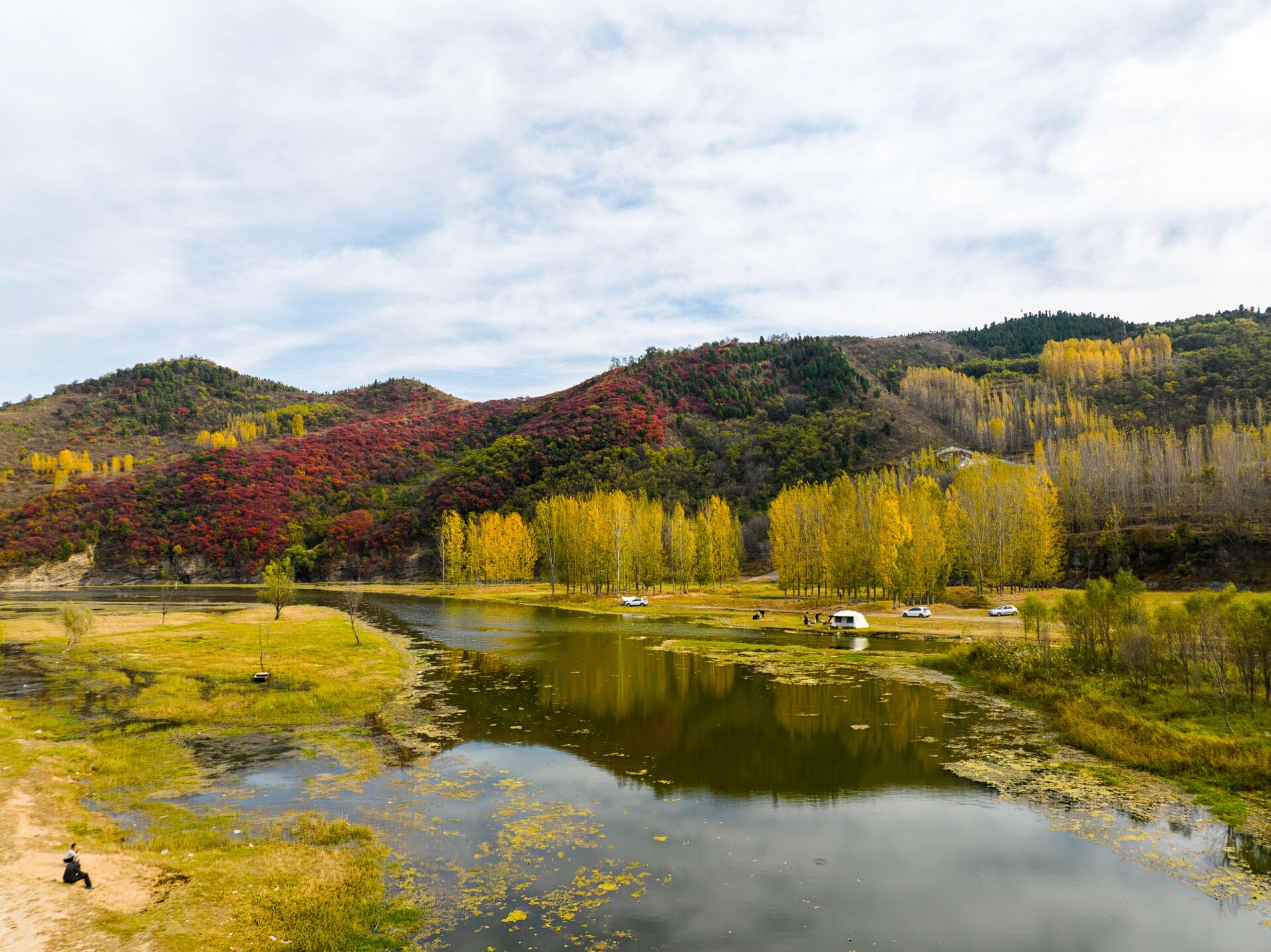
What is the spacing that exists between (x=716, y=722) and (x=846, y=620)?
121 feet

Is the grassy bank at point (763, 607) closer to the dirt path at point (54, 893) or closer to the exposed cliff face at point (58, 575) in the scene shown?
the dirt path at point (54, 893)

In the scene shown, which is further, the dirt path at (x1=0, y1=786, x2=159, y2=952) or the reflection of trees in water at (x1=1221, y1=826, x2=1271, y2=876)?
the reflection of trees in water at (x1=1221, y1=826, x2=1271, y2=876)

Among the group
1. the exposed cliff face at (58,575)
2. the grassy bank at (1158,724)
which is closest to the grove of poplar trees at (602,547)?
the grassy bank at (1158,724)

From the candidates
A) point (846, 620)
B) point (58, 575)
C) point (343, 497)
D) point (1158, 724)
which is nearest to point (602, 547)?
point (846, 620)

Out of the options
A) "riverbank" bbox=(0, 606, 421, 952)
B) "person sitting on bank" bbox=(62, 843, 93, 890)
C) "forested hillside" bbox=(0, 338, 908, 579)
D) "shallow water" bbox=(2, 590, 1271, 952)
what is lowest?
"shallow water" bbox=(2, 590, 1271, 952)

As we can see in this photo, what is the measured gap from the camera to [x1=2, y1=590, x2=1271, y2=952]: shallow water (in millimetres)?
14609

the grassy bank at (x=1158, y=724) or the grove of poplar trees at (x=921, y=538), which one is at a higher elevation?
the grove of poplar trees at (x=921, y=538)

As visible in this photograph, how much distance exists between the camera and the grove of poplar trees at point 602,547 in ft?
352

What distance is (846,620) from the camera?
64625mm

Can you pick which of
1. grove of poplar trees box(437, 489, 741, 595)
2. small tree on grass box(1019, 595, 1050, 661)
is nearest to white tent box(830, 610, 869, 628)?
small tree on grass box(1019, 595, 1050, 661)

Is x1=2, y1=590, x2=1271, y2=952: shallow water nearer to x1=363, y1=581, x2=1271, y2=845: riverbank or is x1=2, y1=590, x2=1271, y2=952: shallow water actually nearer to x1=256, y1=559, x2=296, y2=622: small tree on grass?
x1=363, y1=581, x2=1271, y2=845: riverbank

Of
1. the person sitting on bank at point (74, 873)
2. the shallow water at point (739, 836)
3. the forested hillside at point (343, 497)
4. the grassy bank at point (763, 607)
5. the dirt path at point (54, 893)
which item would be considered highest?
the forested hillside at point (343, 497)

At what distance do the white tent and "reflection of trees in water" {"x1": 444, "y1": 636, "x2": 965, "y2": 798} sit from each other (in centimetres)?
2172

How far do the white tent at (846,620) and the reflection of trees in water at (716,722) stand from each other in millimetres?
21719
